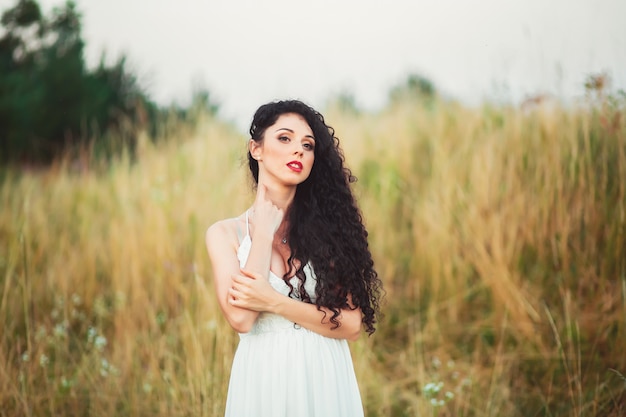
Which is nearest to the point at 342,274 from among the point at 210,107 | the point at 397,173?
the point at 397,173

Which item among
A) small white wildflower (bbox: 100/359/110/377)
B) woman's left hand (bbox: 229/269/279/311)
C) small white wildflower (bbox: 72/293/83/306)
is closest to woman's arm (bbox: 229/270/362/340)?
woman's left hand (bbox: 229/269/279/311)

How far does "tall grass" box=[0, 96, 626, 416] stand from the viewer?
4.06 metres

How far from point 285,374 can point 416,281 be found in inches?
127

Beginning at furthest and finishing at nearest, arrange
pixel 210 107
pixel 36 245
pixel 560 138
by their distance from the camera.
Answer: pixel 210 107
pixel 36 245
pixel 560 138

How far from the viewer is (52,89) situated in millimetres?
12070

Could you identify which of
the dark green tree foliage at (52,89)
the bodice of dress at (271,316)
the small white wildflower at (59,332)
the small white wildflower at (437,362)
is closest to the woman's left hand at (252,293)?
the bodice of dress at (271,316)

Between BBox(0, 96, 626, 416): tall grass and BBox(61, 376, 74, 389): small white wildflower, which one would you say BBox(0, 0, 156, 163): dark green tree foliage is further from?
BBox(61, 376, 74, 389): small white wildflower

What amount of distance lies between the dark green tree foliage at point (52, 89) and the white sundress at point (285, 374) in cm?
916

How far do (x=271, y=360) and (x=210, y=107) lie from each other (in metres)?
7.45

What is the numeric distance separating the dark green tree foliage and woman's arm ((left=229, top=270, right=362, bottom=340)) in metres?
9.24

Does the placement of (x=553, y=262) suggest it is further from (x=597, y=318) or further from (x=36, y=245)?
(x=36, y=245)

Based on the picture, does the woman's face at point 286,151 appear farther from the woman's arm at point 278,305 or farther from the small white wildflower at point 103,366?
the small white wildflower at point 103,366

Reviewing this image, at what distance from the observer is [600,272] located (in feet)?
15.1

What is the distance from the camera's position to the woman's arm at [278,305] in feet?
7.62
